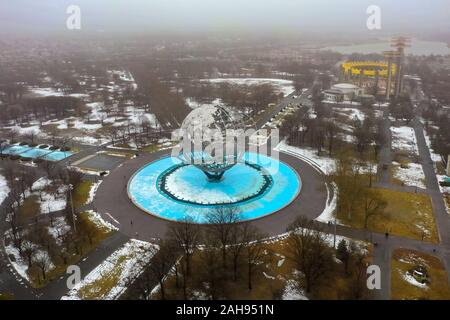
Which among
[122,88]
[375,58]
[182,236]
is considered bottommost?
[182,236]

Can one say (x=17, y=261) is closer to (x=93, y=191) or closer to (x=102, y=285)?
(x=102, y=285)

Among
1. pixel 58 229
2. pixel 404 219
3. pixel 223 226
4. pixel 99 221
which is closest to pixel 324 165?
pixel 404 219

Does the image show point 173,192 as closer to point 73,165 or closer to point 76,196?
point 76,196

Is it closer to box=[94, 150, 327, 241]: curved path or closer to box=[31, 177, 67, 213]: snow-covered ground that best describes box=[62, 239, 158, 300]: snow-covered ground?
box=[94, 150, 327, 241]: curved path

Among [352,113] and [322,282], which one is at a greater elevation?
[352,113]

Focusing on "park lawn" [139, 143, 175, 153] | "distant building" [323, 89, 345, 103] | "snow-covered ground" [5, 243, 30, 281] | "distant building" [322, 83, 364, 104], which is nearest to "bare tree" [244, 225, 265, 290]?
"snow-covered ground" [5, 243, 30, 281]
